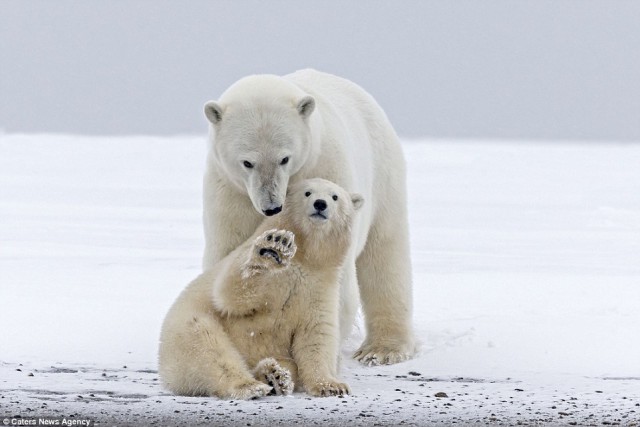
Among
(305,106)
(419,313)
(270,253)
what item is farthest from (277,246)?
(419,313)

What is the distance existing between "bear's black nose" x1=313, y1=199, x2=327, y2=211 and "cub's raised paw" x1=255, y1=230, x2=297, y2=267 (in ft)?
0.74

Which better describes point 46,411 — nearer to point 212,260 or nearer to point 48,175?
point 212,260

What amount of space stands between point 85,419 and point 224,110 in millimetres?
1705

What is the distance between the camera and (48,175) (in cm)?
2133

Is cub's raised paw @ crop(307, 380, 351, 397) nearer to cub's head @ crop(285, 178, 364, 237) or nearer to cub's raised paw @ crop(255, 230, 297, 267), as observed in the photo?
cub's raised paw @ crop(255, 230, 297, 267)

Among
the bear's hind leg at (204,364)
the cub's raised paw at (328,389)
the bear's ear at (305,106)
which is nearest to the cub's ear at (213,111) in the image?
the bear's ear at (305,106)

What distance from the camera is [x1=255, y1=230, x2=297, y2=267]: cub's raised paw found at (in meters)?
4.45

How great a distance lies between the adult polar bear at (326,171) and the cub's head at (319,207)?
0.07m

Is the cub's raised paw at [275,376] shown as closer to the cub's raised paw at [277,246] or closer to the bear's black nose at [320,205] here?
the cub's raised paw at [277,246]

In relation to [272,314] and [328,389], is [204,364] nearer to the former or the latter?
[272,314]

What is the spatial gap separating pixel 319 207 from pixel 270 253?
0.33 m

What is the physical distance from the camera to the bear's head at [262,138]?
4.76 m

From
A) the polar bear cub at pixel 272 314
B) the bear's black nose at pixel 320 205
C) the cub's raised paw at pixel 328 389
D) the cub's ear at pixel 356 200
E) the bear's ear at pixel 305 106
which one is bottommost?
the cub's raised paw at pixel 328 389

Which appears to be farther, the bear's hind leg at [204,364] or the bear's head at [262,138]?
the bear's head at [262,138]
